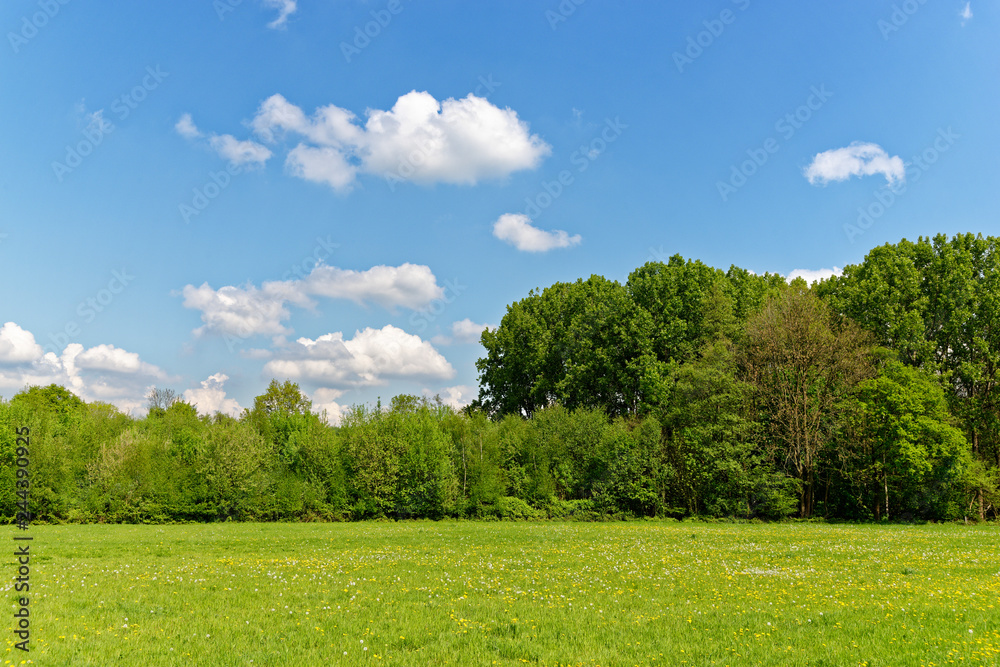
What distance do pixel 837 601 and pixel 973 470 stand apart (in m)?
38.9

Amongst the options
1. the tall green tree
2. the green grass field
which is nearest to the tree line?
the tall green tree

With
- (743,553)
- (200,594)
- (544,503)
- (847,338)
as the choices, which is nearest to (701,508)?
(544,503)

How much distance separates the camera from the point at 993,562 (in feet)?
61.5

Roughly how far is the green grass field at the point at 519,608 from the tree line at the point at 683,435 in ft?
79.5

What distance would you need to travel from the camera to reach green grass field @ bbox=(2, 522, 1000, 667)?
9.51 metres

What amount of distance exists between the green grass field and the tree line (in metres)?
24.2

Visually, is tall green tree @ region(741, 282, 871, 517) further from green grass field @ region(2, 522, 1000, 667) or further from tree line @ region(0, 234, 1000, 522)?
green grass field @ region(2, 522, 1000, 667)

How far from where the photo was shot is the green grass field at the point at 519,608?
951 cm

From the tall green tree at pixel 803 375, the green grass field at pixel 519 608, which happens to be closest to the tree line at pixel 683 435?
the tall green tree at pixel 803 375

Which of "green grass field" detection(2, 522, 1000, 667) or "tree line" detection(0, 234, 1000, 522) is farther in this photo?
"tree line" detection(0, 234, 1000, 522)

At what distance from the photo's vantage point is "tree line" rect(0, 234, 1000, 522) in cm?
4494

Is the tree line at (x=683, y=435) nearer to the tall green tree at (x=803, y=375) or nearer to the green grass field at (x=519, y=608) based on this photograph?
the tall green tree at (x=803, y=375)

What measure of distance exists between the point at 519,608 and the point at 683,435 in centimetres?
3948

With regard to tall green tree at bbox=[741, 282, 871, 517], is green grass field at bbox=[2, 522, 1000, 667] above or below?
below
